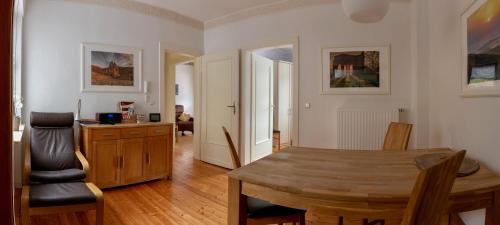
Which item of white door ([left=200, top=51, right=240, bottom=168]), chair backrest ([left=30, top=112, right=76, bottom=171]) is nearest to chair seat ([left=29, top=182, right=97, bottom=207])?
chair backrest ([left=30, top=112, right=76, bottom=171])

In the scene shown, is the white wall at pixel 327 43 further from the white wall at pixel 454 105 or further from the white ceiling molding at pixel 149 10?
the white ceiling molding at pixel 149 10

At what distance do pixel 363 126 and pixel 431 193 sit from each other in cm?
282

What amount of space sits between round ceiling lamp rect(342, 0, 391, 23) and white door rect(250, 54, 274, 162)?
2.90 m

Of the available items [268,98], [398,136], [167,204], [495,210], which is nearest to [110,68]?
[167,204]

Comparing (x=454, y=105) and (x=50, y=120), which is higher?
(x=454, y=105)

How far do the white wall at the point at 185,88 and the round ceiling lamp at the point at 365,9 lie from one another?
8.39 metres

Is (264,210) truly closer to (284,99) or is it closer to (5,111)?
(5,111)

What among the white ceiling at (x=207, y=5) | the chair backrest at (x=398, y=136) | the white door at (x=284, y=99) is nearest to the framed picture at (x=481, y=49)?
the chair backrest at (x=398, y=136)

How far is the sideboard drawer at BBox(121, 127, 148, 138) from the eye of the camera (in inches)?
132

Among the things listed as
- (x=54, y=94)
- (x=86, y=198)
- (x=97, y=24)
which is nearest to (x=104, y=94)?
(x=54, y=94)

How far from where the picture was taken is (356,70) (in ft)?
11.8

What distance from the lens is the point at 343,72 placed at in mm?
3656

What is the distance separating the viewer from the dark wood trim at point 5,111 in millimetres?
400

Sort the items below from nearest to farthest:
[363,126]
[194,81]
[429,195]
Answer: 1. [429,195]
2. [363,126]
3. [194,81]
